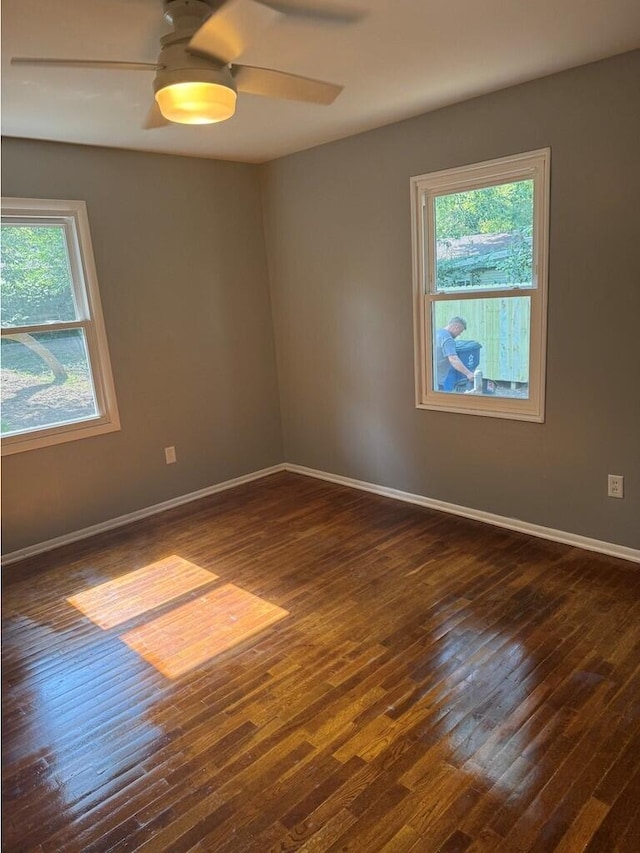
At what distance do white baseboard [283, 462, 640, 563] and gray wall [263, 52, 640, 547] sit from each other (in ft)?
0.13

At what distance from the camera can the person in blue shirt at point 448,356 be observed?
11.6 feet

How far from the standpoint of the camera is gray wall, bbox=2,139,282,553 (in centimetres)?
360

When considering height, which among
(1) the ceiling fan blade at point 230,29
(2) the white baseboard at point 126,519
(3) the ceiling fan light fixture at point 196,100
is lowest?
(2) the white baseboard at point 126,519

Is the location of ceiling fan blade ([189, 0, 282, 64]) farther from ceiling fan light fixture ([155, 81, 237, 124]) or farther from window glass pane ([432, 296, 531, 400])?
window glass pane ([432, 296, 531, 400])

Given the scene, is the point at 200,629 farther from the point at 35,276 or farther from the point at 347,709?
the point at 35,276

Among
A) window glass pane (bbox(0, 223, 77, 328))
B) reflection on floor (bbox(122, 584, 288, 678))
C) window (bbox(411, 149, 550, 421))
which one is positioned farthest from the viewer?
window glass pane (bbox(0, 223, 77, 328))

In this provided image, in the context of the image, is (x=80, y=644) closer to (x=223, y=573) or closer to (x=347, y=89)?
(x=223, y=573)

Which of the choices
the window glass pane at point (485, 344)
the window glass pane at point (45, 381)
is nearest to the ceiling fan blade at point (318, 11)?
the window glass pane at point (485, 344)

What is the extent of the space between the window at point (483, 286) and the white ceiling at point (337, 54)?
0.47 m

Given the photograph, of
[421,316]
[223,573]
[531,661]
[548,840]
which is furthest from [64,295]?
[548,840]

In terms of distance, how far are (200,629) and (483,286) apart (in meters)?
2.42

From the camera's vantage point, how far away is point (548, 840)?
5.13ft

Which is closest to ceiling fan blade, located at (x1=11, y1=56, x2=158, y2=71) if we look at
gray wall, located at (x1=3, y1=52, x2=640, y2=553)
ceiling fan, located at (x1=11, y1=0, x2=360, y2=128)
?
ceiling fan, located at (x1=11, y1=0, x2=360, y2=128)

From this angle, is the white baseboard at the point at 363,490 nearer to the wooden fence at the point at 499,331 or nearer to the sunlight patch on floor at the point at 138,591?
the sunlight patch on floor at the point at 138,591
